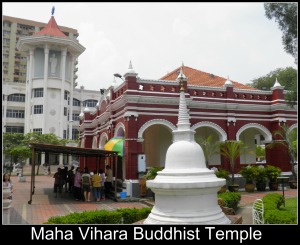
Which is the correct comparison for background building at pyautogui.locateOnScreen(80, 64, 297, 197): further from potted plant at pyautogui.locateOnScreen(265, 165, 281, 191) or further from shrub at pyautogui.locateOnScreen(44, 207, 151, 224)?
shrub at pyautogui.locateOnScreen(44, 207, 151, 224)

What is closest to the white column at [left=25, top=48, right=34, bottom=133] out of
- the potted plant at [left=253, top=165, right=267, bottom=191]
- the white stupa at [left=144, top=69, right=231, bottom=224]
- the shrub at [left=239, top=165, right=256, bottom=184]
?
the shrub at [left=239, top=165, right=256, bottom=184]

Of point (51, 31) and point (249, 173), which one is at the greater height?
point (51, 31)

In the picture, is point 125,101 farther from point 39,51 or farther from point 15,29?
point 15,29

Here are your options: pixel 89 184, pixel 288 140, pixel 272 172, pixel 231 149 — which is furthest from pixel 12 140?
pixel 288 140

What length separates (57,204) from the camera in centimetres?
1426

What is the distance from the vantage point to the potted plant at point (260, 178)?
1764 centimetres

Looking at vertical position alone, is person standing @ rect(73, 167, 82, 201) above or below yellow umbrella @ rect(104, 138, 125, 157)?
below

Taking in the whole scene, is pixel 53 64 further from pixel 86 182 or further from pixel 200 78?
pixel 86 182

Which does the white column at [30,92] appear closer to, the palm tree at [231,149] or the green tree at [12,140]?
the green tree at [12,140]

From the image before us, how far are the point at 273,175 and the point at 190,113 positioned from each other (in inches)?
236

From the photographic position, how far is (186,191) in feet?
16.6

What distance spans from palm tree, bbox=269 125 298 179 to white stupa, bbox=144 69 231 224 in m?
15.0

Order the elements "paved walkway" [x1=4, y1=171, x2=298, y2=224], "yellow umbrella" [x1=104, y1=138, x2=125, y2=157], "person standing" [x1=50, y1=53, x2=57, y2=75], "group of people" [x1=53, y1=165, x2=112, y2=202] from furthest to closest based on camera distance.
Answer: "person standing" [x1=50, y1=53, x2=57, y2=75]
"yellow umbrella" [x1=104, y1=138, x2=125, y2=157]
"group of people" [x1=53, y1=165, x2=112, y2=202]
"paved walkway" [x1=4, y1=171, x2=298, y2=224]

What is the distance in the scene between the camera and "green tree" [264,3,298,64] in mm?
11727
